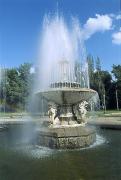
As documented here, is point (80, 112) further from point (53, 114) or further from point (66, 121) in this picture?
point (53, 114)

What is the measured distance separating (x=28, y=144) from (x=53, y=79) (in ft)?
15.6

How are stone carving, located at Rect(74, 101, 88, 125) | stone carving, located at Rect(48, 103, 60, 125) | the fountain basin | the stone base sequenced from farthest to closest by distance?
stone carving, located at Rect(74, 101, 88, 125) → stone carving, located at Rect(48, 103, 60, 125) → the fountain basin → the stone base

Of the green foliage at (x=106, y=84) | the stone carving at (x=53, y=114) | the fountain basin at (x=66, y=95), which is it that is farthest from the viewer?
the green foliage at (x=106, y=84)

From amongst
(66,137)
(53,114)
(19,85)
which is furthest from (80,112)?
(19,85)

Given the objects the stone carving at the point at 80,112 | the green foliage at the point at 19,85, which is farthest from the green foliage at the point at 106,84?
the stone carving at the point at 80,112

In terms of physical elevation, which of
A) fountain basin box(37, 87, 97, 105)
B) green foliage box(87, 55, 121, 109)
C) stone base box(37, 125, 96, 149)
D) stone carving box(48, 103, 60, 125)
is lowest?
stone base box(37, 125, 96, 149)

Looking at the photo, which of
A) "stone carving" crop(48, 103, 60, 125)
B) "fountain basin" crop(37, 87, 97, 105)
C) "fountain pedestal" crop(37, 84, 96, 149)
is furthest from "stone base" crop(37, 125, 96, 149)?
"fountain basin" crop(37, 87, 97, 105)

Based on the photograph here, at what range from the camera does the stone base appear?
15.8m

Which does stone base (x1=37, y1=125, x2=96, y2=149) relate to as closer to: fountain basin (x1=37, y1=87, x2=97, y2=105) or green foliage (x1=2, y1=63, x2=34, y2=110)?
fountain basin (x1=37, y1=87, x2=97, y2=105)

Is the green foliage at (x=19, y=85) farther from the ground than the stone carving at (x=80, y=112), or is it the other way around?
the green foliage at (x=19, y=85)

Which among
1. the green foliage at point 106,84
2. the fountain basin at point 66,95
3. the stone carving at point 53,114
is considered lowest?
the stone carving at point 53,114

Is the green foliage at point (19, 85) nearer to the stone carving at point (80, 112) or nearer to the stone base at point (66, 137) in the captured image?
the stone carving at point (80, 112)

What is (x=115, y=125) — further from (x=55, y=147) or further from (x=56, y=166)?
(x=56, y=166)

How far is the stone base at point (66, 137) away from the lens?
51.8 ft
